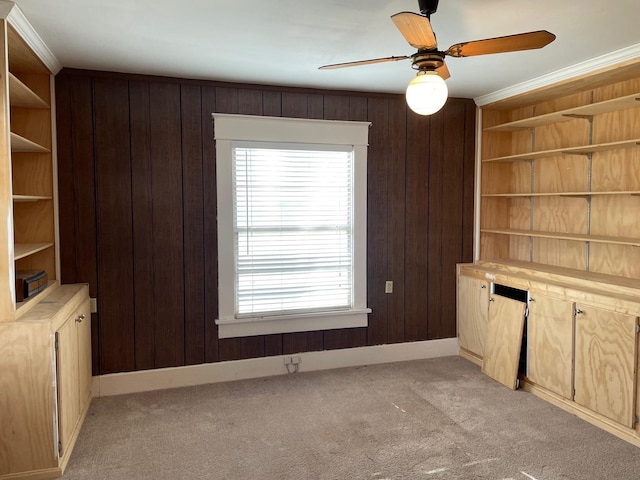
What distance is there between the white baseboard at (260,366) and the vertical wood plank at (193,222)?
5.7 inches

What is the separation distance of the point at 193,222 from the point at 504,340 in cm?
271

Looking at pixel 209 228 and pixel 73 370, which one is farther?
pixel 209 228

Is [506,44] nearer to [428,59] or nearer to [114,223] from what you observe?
[428,59]

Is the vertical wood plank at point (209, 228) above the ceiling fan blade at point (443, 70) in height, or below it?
below

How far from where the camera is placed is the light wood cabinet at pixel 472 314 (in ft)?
14.1

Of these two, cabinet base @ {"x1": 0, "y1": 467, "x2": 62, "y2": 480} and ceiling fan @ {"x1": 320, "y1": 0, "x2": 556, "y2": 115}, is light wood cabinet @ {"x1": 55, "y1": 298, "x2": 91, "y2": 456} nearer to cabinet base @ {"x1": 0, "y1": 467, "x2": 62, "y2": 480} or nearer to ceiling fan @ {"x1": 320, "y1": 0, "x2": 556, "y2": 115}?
cabinet base @ {"x1": 0, "y1": 467, "x2": 62, "y2": 480}

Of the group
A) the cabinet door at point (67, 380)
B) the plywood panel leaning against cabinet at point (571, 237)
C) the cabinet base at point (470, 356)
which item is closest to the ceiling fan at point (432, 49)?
the plywood panel leaning against cabinet at point (571, 237)

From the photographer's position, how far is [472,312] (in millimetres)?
4465

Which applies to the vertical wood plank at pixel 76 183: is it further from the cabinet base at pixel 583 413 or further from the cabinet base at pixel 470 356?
the cabinet base at pixel 583 413

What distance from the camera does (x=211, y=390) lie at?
12.4 ft

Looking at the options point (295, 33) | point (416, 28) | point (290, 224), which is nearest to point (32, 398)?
point (290, 224)

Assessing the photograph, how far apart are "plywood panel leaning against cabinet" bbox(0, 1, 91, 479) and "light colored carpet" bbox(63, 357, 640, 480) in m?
0.26

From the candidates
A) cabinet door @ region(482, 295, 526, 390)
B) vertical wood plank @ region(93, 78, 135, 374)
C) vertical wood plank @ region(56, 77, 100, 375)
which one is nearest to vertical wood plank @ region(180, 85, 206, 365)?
vertical wood plank @ region(93, 78, 135, 374)

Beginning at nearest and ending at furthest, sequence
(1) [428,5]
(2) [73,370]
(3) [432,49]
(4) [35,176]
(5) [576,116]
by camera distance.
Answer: (1) [428,5] → (3) [432,49] → (2) [73,370] → (4) [35,176] → (5) [576,116]
